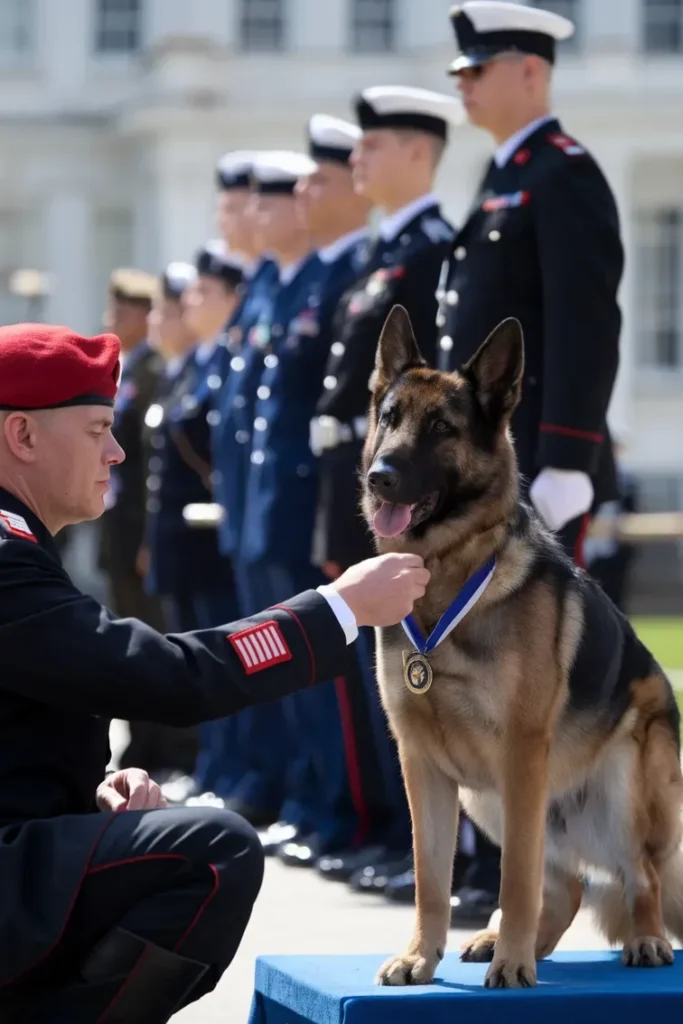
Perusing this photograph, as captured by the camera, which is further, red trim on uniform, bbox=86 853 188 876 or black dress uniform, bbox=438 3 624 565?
black dress uniform, bbox=438 3 624 565

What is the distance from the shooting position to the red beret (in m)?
4.09

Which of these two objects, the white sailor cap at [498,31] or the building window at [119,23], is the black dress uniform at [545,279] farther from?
the building window at [119,23]

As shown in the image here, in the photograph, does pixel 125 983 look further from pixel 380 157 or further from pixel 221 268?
pixel 221 268

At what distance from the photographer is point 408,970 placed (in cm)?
439

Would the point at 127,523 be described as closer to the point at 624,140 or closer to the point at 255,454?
the point at 255,454

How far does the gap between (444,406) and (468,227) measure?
1.80 m

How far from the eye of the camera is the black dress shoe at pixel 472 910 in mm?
6121

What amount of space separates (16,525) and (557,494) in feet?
6.74

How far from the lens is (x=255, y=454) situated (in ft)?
27.0

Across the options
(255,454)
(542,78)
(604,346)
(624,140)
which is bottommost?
(624,140)

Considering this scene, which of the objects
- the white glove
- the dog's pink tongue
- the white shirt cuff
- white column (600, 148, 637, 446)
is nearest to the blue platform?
→ the white shirt cuff

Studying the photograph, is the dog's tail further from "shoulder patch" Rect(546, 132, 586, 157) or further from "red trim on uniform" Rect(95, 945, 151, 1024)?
"shoulder patch" Rect(546, 132, 586, 157)

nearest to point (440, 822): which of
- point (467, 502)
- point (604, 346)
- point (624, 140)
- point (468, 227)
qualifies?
point (467, 502)

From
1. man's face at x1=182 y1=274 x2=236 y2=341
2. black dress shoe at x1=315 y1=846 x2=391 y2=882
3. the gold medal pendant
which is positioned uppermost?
the gold medal pendant
